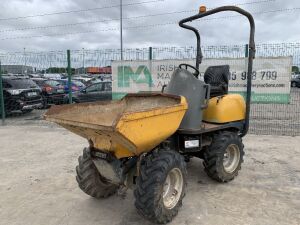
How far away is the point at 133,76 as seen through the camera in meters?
9.12

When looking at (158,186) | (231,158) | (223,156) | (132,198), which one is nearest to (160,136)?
(158,186)

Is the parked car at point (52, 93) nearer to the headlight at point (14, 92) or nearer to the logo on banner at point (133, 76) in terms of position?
the headlight at point (14, 92)

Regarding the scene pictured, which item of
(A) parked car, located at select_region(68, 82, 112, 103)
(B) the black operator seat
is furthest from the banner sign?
(B) the black operator seat

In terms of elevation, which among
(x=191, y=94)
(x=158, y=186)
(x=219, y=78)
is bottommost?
(x=158, y=186)

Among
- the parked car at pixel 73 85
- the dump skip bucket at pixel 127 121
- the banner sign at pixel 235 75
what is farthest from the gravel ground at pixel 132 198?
the parked car at pixel 73 85

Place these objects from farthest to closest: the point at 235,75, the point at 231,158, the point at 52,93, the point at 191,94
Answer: the point at 52,93
the point at 235,75
the point at 231,158
the point at 191,94

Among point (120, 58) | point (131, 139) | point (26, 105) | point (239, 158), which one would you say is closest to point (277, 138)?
point (239, 158)

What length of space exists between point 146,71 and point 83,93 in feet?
15.5

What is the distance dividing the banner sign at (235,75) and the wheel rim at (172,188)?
14.1 ft

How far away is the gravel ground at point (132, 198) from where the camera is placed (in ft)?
12.0

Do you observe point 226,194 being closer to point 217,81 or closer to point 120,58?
point 217,81

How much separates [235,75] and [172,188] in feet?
17.1

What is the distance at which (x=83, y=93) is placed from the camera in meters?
12.9

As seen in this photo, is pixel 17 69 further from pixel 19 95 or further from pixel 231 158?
pixel 231 158
